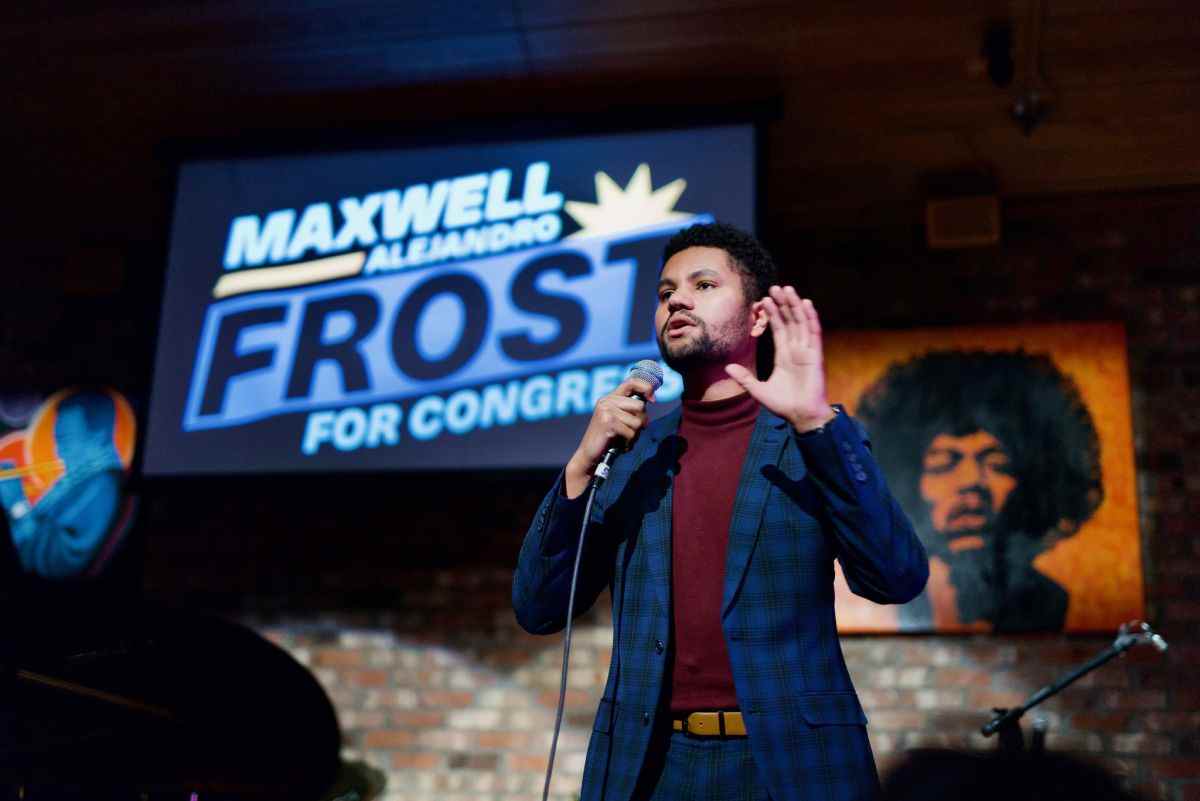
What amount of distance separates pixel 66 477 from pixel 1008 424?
3638 millimetres

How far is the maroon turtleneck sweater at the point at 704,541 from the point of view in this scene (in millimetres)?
1527

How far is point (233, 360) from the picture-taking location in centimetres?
375

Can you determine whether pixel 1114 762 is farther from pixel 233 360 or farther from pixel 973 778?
pixel 233 360

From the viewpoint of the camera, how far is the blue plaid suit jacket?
4.74 ft

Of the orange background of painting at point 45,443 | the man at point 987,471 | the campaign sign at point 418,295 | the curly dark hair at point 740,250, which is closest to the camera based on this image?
the curly dark hair at point 740,250

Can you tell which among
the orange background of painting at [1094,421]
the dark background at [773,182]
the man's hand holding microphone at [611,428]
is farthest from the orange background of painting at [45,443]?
the man's hand holding microphone at [611,428]

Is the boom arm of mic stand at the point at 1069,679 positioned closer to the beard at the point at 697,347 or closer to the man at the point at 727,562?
the man at the point at 727,562

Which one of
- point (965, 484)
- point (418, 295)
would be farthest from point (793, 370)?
point (965, 484)

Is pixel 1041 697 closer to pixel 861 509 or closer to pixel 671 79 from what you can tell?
pixel 861 509

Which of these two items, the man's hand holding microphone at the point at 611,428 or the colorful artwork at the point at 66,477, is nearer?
the man's hand holding microphone at the point at 611,428

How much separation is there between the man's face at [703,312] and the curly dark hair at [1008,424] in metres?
2.19

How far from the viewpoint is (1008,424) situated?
3.81 metres

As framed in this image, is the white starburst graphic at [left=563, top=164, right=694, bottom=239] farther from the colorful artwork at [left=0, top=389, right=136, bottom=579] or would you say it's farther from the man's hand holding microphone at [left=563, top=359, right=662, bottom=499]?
the colorful artwork at [left=0, top=389, right=136, bottom=579]

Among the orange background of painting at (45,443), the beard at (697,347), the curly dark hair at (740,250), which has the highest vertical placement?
the orange background of painting at (45,443)
